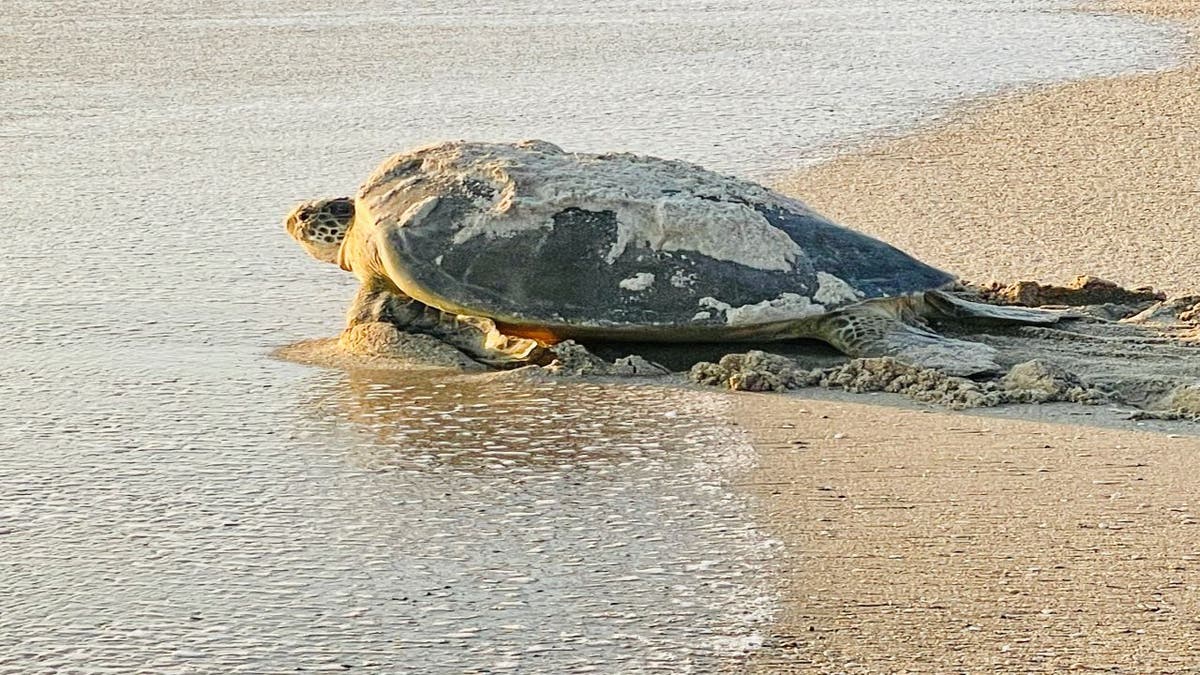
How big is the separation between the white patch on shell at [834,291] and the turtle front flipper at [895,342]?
0.10 ft

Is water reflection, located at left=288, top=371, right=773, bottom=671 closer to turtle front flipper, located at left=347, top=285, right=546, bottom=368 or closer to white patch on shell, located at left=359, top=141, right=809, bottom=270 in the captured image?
turtle front flipper, located at left=347, top=285, right=546, bottom=368

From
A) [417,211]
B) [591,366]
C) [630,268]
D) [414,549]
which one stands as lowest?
[414,549]

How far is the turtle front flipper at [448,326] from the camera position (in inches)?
178

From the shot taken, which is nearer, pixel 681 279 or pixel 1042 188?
pixel 681 279

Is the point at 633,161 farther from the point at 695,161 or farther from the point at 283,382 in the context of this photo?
the point at 695,161

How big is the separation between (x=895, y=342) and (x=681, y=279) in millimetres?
587

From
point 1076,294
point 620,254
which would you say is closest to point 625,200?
point 620,254

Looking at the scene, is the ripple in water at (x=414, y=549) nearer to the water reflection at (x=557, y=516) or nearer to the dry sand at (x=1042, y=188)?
the water reflection at (x=557, y=516)

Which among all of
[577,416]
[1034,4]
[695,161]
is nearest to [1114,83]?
[695,161]

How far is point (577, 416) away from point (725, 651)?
142 centimetres

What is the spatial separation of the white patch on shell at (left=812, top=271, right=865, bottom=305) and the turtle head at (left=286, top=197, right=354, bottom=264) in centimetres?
153

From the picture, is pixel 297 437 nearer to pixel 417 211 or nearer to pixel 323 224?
pixel 417 211

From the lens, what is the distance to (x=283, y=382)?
4.42 m

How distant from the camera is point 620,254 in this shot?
14.8ft
